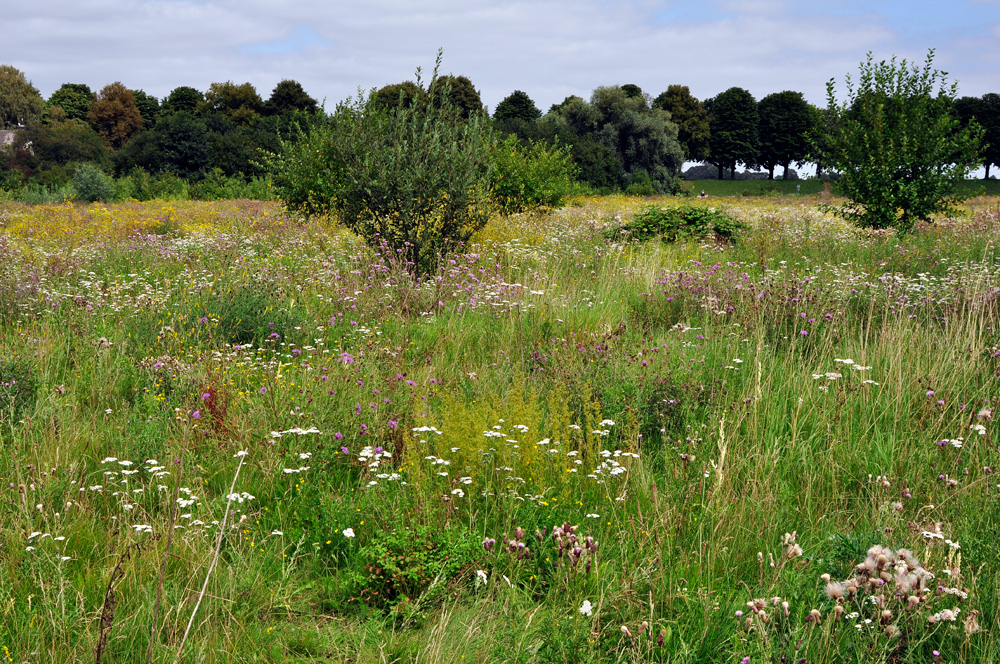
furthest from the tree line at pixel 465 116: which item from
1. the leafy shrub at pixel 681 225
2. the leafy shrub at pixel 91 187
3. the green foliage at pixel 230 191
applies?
the leafy shrub at pixel 91 187

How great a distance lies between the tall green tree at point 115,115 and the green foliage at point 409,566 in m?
67.7

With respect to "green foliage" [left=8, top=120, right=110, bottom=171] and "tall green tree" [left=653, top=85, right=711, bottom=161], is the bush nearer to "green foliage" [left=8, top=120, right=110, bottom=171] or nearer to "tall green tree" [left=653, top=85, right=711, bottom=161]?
"green foliage" [left=8, top=120, right=110, bottom=171]

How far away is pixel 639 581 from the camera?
2457 mm

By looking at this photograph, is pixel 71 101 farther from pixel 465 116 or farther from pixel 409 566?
pixel 409 566

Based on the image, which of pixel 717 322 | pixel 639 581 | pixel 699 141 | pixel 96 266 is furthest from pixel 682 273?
pixel 699 141

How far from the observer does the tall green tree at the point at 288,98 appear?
5694 centimetres

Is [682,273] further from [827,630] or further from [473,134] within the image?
A: [827,630]

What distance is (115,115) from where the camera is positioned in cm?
6041

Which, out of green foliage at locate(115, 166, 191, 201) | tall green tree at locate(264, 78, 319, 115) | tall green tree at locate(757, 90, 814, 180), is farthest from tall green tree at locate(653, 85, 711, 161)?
green foliage at locate(115, 166, 191, 201)

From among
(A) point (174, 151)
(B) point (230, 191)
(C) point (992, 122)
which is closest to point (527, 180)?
(B) point (230, 191)

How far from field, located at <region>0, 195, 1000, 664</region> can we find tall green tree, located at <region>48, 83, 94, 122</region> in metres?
74.7

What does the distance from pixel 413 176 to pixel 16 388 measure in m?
5.19

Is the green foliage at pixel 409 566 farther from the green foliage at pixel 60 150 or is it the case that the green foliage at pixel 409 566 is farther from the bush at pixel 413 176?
the green foliage at pixel 60 150

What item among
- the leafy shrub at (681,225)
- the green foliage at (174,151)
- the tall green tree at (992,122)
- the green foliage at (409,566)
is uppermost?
the tall green tree at (992,122)
